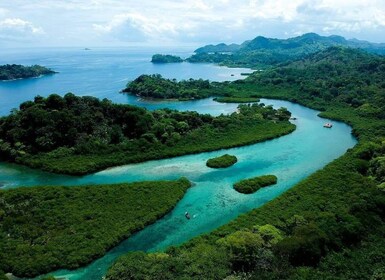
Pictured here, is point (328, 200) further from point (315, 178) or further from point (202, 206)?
point (202, 206)

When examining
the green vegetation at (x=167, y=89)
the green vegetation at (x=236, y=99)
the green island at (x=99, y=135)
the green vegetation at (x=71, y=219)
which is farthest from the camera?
the green vegetation at (x=167, y=89)

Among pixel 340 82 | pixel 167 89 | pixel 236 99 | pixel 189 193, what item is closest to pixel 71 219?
pixel 189 193

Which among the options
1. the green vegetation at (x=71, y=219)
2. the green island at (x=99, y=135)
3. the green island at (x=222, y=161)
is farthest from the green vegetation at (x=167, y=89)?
the green vegetation at (x=71, y=219)

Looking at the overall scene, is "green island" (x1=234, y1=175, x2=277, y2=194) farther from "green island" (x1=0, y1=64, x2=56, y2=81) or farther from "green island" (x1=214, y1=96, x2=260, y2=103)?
"green island" (x1=0, y1=64, x2=56, y2=81)

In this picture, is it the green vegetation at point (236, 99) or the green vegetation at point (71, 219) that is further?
the green vegetation at point (236, 99)

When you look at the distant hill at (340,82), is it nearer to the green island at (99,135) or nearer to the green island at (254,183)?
the green island at (99,135)
